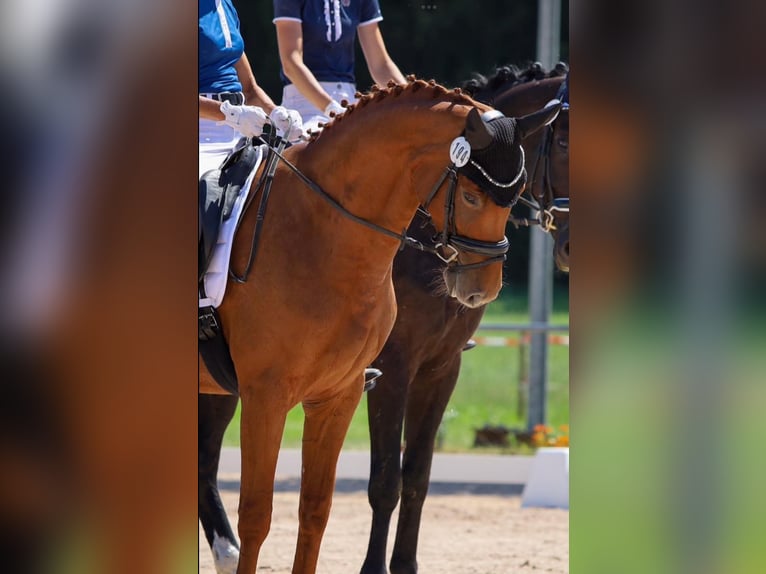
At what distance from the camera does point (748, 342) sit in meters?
1.48

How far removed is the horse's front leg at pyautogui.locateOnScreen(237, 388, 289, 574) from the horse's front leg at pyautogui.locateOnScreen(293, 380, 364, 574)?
0.68 ft

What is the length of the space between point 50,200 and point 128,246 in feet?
0.39

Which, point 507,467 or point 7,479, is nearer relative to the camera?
point 7,479

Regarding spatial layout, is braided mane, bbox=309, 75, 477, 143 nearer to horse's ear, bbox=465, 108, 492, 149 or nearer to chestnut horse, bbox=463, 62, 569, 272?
horse's ear, bbox=465, 108, 492, 149

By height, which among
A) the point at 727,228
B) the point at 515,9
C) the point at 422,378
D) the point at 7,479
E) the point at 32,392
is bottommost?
the point at 422,378

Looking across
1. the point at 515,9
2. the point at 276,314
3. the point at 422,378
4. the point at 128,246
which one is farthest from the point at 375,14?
the point at 515,9

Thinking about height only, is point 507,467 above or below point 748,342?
below

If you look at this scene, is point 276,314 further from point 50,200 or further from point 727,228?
point 727,228

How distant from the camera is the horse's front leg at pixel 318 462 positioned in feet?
12.5

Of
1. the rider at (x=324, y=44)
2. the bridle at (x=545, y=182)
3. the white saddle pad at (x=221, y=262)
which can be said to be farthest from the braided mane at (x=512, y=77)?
the white saddle pad at (x=221, y=262)

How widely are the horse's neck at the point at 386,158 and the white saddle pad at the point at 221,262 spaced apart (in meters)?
0.28

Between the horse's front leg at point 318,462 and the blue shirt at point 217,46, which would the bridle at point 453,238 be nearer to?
the horse's front leg at point 318,462

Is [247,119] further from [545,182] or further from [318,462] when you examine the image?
[545,182]

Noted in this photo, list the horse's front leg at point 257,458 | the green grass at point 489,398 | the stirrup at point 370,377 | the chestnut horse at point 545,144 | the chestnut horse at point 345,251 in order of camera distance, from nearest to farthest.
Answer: the chestnut horse at point 345,251 < the horse's front leg at point 257,458 < the stirrup at point 370,377 < the chestnut horse at point 545,144 < the green grass at point 489,398
